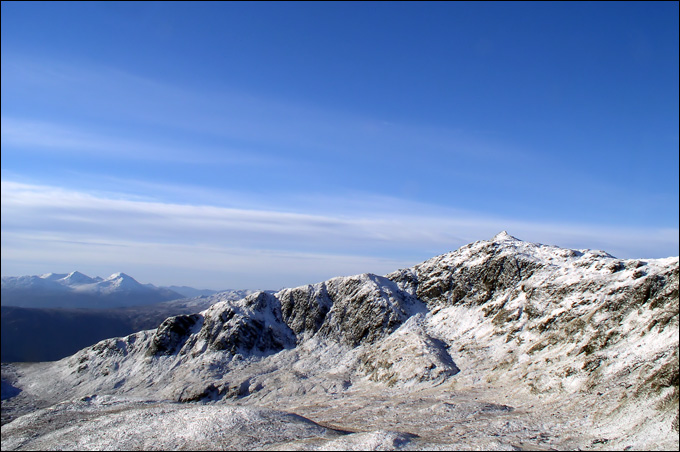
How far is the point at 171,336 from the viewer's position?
8725cm

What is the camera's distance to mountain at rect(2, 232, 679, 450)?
35.2m

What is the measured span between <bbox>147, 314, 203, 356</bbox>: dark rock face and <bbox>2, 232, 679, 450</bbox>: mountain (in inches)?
12.1

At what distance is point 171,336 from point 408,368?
5295 cm

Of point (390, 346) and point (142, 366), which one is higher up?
point (390, 346)

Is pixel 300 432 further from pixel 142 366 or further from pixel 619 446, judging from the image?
pixel 142 366

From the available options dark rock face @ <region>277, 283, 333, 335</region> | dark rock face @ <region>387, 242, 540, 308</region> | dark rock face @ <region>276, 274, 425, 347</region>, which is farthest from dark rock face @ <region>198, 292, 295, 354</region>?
dark rock face @ <region>387, 242, 540, 308</region>

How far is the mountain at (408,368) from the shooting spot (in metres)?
35.2

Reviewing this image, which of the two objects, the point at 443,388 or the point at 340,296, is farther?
the point at 340,296

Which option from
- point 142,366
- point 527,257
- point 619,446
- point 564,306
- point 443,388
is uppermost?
point 527,257

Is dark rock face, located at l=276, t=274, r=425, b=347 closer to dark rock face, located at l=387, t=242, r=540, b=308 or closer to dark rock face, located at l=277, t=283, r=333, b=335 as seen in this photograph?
dark rock face, located at l=277, t=283, r=333, b=335

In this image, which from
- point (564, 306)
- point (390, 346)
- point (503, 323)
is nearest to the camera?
point (564, 306)

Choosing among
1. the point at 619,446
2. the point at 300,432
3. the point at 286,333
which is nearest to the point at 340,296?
the point at 286,333

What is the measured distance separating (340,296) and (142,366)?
1672 inches

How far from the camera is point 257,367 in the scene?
7625cm
